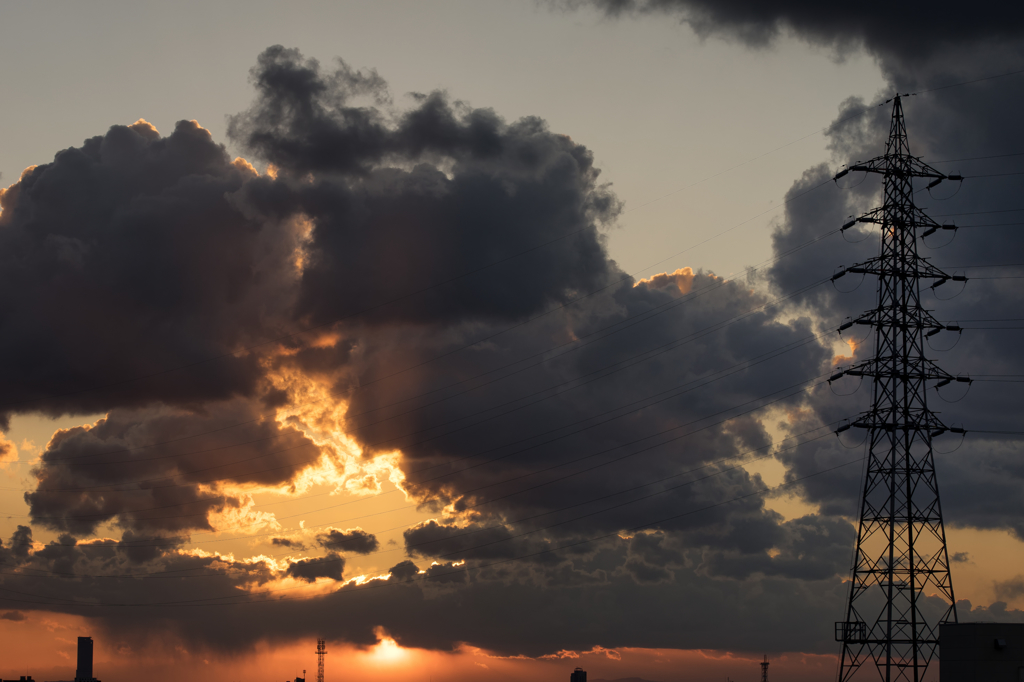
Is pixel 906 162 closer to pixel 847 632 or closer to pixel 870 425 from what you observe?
pixel 870 425

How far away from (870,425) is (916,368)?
264 inches

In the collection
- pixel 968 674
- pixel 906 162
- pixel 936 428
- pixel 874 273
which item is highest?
pixel 906 162

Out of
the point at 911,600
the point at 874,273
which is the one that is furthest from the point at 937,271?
the point at 911,600

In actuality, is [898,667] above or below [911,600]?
below

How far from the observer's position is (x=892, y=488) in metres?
90.4

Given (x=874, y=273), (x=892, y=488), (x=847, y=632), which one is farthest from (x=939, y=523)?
(x=874, y=273)

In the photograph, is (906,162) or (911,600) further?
(906,162)

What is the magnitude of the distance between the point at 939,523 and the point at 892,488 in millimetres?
4781

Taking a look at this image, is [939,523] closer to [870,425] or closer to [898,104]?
[870,425]

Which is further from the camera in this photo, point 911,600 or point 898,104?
point 898,104

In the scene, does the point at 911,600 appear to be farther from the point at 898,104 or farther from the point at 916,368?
the point at 898,104

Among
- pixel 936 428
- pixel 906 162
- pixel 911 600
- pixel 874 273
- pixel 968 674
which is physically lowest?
pixel 968 674

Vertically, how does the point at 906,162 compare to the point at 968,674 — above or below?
above

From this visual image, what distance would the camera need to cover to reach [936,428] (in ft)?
301
